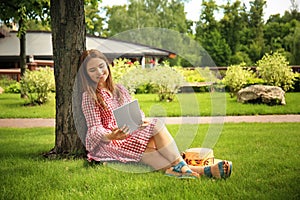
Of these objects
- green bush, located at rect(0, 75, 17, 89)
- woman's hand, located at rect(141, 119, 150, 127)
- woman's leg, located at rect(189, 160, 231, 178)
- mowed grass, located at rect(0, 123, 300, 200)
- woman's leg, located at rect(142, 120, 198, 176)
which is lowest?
green bush, located at rect(0, 75, 17, 89)

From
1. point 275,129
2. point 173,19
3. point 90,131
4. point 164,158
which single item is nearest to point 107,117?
point 90,131

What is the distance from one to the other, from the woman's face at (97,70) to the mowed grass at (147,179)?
76 centimetres

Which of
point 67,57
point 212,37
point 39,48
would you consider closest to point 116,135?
point 67,57

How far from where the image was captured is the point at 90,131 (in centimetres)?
346

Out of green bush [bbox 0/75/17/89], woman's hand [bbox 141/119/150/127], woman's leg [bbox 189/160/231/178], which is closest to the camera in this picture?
woman's leg [bbox 189/160/231/178]

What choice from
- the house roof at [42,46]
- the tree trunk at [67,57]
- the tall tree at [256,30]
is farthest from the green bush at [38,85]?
the tall tree at [256,30]

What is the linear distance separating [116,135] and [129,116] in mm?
185

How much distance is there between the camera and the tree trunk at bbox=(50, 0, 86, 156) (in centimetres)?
398

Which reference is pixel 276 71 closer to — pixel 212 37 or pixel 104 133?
pixel 104 133

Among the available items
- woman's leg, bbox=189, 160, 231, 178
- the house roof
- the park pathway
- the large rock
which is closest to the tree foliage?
the house roof

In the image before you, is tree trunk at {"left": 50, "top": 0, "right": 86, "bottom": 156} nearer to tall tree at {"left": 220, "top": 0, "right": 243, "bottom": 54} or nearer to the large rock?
the large rock

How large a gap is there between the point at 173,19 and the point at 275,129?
27513mm

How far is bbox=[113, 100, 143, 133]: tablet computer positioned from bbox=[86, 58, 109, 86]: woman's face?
576 mm

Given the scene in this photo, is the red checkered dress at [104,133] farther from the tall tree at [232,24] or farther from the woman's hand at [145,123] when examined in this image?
the tall tree at [232,24]
